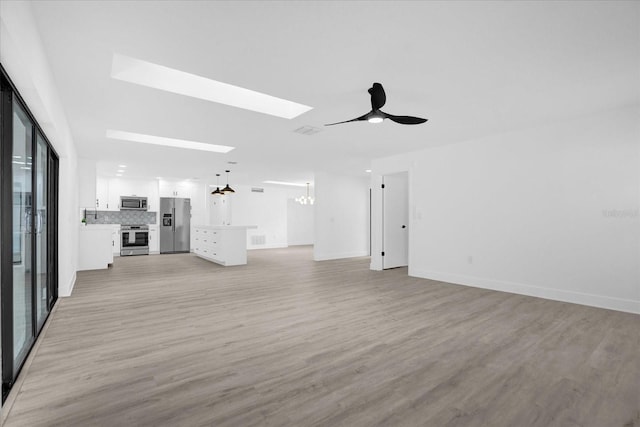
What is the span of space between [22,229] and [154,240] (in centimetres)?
840

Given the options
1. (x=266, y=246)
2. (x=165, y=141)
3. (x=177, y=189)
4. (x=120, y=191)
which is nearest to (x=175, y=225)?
(x=177, y=189)

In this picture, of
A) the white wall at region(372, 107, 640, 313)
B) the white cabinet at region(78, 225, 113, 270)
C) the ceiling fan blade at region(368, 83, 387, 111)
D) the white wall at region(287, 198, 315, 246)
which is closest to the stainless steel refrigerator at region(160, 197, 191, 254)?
the white cabinet at region(78, 225, 113, 270)

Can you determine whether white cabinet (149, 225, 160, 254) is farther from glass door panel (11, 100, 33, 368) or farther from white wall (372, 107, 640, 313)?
white wall (372, 107, 640, 313)

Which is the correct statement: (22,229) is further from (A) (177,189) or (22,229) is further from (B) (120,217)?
(A) (177,189)

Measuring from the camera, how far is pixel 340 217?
8.96m

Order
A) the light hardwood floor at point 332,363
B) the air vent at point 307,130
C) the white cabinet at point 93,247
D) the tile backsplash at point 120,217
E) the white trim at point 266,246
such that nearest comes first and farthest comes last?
the light hardwood floor at point 332,363, the air vent at point 307,130, the white cabinet at point 93,247, the tile backsplash at point 120,217, the white trim at point 266,246

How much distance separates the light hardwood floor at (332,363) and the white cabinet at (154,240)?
6311 millimetres

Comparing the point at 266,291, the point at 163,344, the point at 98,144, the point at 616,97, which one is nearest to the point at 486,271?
the point at 616,97

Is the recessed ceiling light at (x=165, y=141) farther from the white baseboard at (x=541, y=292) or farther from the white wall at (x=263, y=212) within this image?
the white wall at (x=263, y=212)

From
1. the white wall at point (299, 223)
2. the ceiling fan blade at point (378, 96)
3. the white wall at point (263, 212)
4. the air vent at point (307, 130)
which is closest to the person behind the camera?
the ceiling fan blade at point (378, 96)

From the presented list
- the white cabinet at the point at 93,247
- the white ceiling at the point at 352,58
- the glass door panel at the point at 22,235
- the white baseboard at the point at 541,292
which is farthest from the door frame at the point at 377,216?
the white cabinet at the point at 93,247

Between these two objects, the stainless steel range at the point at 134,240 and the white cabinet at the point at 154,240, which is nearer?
the stainless steel range at the point at 134,240

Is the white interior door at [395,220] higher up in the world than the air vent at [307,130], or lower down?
lower down

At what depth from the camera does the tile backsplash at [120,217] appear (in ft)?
31.5
